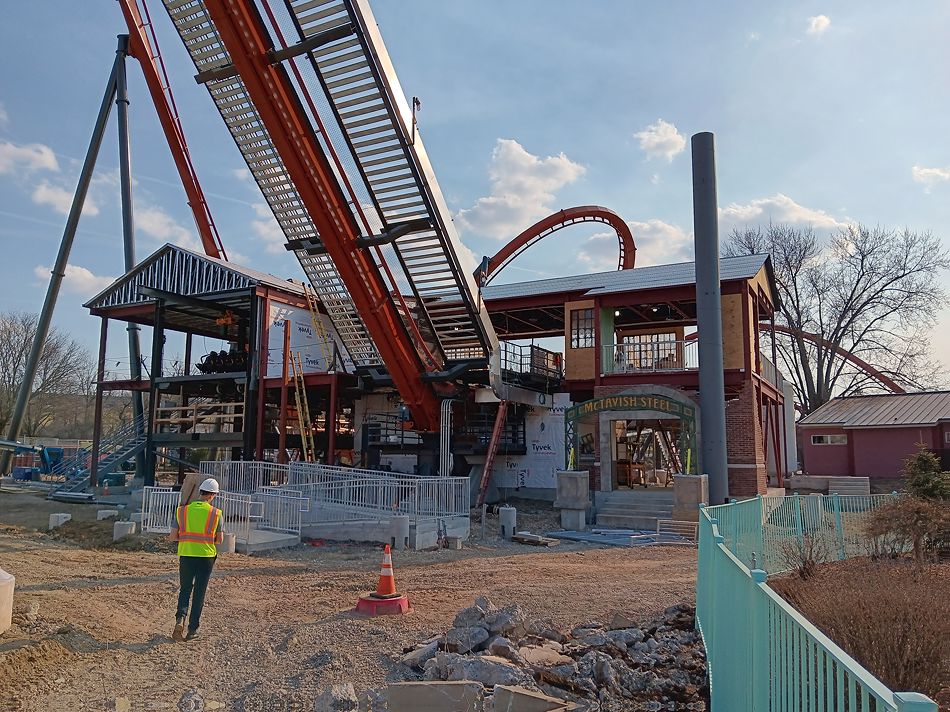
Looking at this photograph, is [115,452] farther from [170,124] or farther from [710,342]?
[710,342]

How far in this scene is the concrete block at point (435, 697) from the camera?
5.26 m

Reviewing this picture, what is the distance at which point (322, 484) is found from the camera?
56.6 feet

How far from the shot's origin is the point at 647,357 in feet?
86.5

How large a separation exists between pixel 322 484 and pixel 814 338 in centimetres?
3789

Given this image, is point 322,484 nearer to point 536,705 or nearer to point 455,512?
point 455,512

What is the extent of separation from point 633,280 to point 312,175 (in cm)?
1369

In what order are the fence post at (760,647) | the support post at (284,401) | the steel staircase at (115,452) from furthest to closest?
the steel staircase at (115,452), the support post at (284,401), the fence post at (760,647)

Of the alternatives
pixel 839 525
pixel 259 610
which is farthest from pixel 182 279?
pixel 839 525

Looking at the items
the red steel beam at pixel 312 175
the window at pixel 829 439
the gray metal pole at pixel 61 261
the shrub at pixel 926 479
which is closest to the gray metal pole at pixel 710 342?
the shrub at pixel 926 479

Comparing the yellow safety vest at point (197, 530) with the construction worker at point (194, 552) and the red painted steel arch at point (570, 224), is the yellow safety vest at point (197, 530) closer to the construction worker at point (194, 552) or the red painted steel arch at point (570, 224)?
the construction worker at point (194, 552)

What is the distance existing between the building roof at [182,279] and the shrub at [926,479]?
19778 mm

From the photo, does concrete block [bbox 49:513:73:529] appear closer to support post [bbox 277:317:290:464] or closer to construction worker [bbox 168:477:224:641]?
support post [bbox 277:317:290:464]

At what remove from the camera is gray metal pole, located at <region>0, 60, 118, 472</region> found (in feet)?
107

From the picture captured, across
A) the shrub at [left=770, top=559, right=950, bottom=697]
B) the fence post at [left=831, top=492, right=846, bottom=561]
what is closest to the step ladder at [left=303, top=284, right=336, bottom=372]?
the fence post at [left=831, top=492, right=846, bottom=561]
